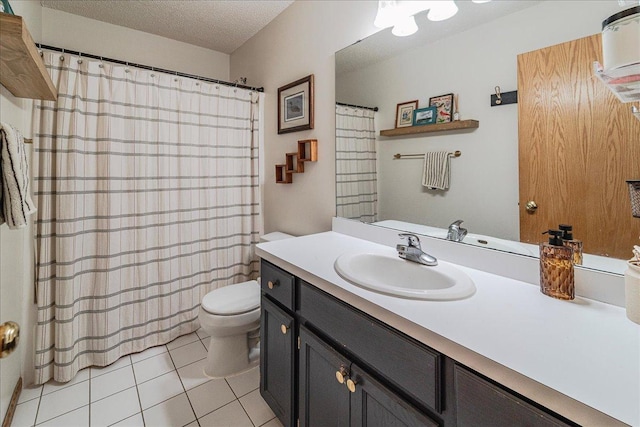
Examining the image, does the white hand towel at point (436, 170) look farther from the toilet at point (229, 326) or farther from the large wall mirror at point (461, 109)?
the toilet at point (229, 326)

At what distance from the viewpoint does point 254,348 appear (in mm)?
2004

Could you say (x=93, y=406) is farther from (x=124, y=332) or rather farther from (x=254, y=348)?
(x=254, y=348)

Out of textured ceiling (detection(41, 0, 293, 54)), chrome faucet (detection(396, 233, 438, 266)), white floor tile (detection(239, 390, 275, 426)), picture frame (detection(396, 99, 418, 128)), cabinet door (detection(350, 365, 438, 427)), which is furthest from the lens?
textured ceiling (detection(41, 0, 293, 54))

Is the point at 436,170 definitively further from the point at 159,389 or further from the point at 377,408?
the point at 159,389

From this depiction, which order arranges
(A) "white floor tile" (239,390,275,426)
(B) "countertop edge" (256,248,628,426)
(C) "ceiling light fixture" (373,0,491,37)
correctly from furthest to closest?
(A) "white floor tile" (239,390,275,426)
(C) "ceiling light fixture" (373,0,491,37)
(B) "countertop edge" (256,248,628,426)

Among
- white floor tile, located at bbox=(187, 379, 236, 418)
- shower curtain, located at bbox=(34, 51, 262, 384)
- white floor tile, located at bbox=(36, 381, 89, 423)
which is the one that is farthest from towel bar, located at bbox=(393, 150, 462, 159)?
white floor tile, located at bbox=(36, 381, 89, 423)

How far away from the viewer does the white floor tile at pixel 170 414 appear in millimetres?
1405

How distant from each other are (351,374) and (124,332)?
1735mm

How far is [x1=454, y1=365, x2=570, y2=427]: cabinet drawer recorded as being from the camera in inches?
20.0

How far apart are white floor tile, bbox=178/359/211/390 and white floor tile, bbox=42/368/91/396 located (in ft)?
1.79

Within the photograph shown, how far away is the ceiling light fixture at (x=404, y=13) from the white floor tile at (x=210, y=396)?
2.06 meters

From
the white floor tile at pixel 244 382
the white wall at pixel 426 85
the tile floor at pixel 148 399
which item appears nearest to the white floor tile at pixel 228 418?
the tile floor at pixel 148 399

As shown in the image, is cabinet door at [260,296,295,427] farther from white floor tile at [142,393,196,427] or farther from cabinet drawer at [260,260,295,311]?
white floor tile at [142,393,196,427]

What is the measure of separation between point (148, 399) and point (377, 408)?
1381 millimetres
